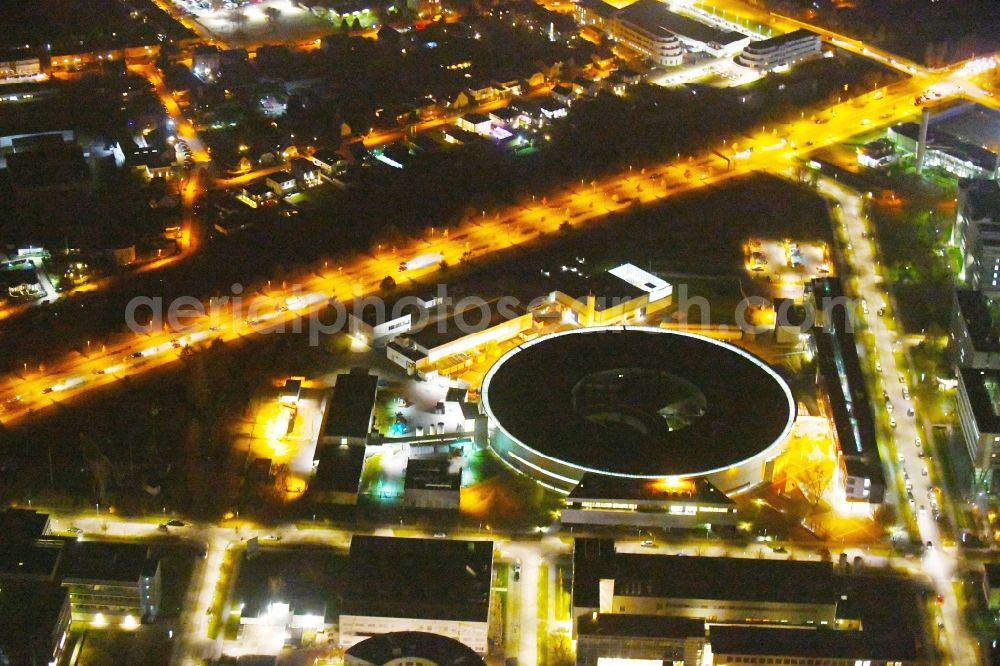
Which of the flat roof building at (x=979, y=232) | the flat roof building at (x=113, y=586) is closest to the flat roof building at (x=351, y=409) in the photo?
the flat roof building at (x=113, y=586)

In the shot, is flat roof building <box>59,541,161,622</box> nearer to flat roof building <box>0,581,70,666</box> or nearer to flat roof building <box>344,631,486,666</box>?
flat roof building <box>0,581,70,666</box>

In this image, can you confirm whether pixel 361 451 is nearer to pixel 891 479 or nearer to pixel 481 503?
pixel 481 503

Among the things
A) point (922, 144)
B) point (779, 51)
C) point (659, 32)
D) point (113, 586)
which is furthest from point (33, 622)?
point (779, 51)

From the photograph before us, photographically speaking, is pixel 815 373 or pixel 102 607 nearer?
pixel 102 607

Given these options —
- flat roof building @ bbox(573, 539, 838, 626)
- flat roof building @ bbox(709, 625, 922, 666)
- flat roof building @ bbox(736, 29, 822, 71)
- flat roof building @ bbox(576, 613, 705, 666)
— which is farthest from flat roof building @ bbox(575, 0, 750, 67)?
flat roof building @ bbox(576, 613, 705, 666)

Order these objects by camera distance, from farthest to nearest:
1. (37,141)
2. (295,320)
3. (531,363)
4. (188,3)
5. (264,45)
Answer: (188,3) → (264,45) → (37,141) → (295,320) → (531,363)

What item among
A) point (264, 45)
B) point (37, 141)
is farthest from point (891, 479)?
point (264, 45)

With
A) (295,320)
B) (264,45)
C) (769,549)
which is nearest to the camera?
(769,549)
